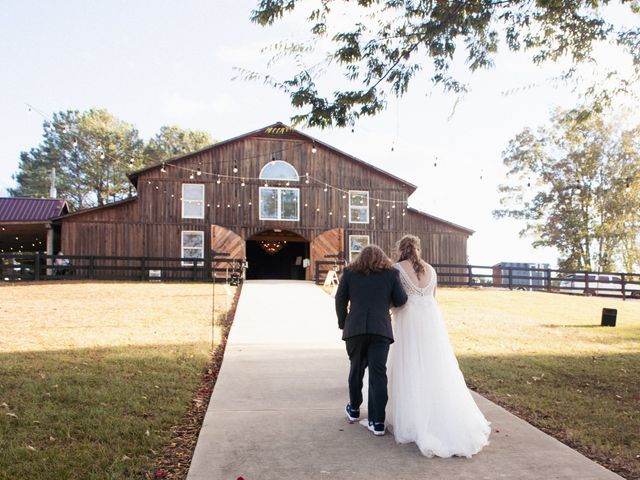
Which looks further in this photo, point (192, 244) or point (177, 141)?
point (177, 141)

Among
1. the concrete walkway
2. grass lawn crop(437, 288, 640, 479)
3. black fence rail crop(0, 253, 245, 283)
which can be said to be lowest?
grass lawn crop(437, 288, 640, 479)

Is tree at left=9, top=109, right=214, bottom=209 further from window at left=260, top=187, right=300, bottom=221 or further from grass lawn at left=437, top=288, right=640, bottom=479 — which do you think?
grass lawn at left=437, top=288, right=640, bottom=479

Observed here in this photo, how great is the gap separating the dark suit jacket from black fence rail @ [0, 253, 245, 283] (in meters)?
18.7

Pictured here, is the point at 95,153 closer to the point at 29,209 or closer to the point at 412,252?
the point at 29,209

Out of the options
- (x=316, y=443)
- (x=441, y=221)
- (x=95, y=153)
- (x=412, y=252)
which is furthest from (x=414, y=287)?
(x=95, y=153)

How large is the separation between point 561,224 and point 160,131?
34329mm

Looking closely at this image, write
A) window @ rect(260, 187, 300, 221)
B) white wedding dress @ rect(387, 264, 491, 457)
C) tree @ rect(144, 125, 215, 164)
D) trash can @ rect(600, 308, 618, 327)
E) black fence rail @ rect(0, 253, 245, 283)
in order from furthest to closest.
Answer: tree @ rect(144, 125, 215, 164), window @ rect(260, 187, 300, 221), black fence rail @ rect(0, 253, 245, 283), trash can @ rect(600, 308, 618, 327), white wedding dress @ rect(387, 264, 491, 457)

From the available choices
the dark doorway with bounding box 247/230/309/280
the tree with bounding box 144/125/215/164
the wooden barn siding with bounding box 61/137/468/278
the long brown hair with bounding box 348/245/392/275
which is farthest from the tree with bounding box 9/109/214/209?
the long brown hair with bounding box 348/245/392/275

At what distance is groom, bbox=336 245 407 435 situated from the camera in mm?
4781

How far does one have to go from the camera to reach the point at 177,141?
50594 mm

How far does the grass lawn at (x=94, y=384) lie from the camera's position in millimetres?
4309

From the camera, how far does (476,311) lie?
50.5ft

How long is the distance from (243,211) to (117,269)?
19.8ft

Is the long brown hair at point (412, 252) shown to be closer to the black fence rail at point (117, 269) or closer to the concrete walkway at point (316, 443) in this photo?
the concrete walkway at point (316, 443)
